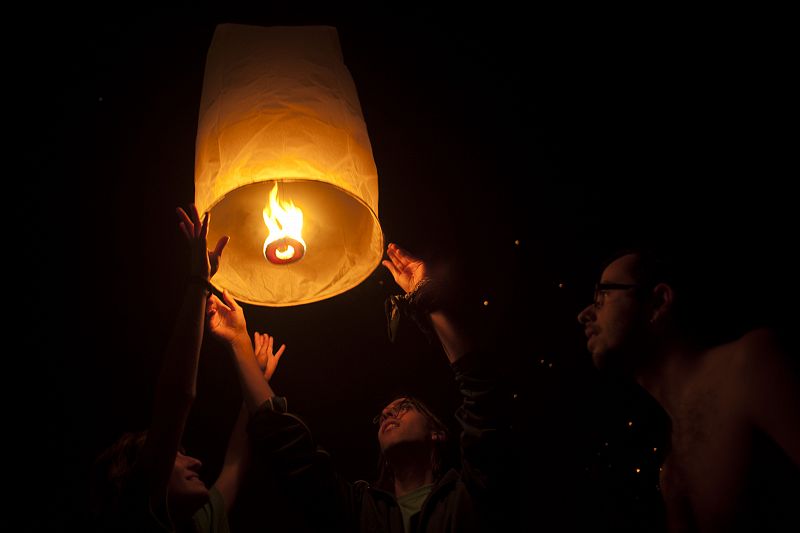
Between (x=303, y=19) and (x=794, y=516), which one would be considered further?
(x=303, y=19)

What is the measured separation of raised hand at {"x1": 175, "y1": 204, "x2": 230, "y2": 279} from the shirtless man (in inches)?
58.0

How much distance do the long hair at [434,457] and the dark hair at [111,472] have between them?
1.18 metres

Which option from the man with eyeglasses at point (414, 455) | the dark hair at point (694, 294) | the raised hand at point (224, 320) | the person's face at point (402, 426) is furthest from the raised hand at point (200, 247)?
the dark hair at point (694, 294)

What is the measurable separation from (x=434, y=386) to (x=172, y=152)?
1995 mm

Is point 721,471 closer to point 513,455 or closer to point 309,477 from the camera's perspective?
point 513,455

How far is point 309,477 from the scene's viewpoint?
8.50 ft

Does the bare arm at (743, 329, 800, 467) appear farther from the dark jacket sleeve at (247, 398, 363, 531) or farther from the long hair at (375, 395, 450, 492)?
the dark jacket sleeve at (247, 398, 363, 531)

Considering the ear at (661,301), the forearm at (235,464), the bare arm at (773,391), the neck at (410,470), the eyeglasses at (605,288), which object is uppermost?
the eyeglasses at (605,288)

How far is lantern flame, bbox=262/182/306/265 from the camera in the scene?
2.07 metres

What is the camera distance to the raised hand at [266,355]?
3.08 m

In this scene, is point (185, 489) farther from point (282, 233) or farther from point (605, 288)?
point (605, 288)

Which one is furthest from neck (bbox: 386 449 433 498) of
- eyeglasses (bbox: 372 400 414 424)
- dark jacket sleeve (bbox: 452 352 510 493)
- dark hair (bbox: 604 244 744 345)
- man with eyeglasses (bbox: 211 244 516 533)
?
dark hair (bbox: 604 244 744 345)

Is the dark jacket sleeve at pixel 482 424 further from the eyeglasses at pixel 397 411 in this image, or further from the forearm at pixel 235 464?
the forearm at pixel 235 464

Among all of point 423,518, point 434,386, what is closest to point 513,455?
point 423,518
